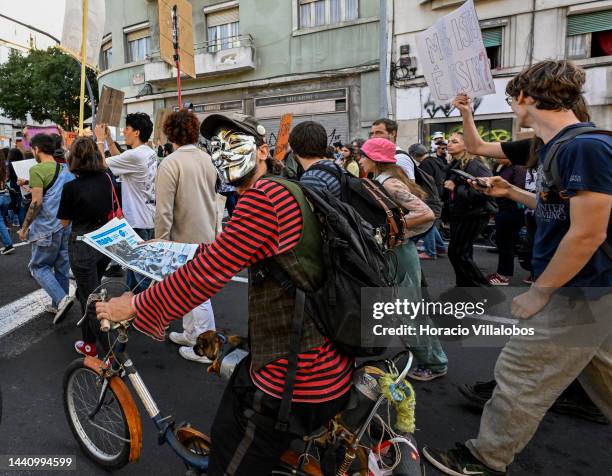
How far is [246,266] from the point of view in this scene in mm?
1459

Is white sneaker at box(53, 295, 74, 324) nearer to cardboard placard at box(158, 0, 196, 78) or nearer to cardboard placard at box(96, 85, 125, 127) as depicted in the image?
cardboard placard at box(96, 85, 125, 127)

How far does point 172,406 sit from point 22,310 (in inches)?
112

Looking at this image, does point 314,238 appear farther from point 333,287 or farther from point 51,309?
point 51,309

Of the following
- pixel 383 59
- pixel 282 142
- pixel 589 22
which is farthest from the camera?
pixel 383 59

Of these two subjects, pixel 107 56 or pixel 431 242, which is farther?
pixel 107 56

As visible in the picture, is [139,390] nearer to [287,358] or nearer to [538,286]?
[287,358]

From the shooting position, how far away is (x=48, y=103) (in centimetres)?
2936

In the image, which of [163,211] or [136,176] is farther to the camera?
[136,176]

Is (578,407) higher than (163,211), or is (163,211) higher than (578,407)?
(163,211)

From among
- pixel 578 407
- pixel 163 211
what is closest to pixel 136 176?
pixel 163 211

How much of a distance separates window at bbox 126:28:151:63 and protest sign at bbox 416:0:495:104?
1898 centimetres

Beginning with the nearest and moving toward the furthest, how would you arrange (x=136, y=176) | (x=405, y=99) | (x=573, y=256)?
(x=573, y=256) → (x=136, y=176) → (x=405, y=99)

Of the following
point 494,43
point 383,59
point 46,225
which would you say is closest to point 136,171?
point 46,225

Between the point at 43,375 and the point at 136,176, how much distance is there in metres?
1.90
